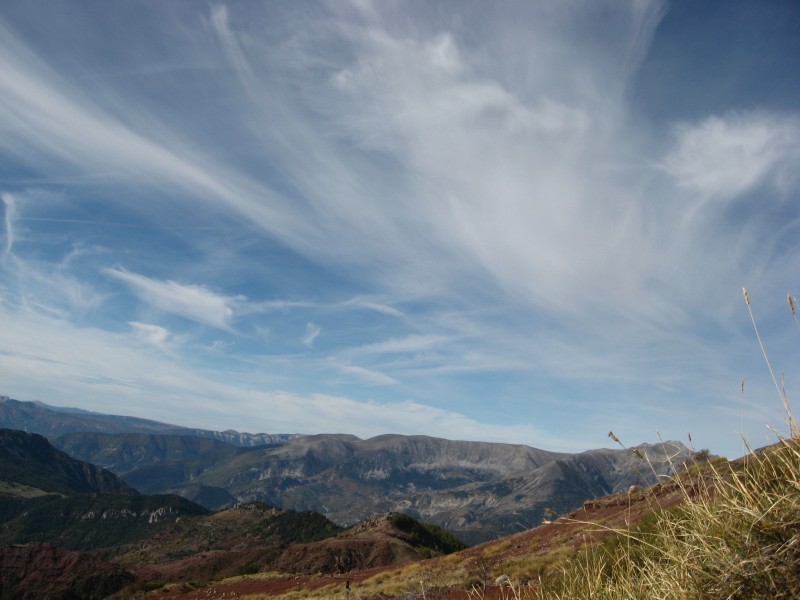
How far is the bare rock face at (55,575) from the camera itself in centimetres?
6556

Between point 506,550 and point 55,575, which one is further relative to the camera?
point 55,575

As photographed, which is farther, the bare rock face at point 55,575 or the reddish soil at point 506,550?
the bare rock face at point 55,575

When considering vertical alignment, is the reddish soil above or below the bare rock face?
above

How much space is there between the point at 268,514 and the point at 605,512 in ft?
593

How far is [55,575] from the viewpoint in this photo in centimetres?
7156

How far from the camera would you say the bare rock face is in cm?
6556

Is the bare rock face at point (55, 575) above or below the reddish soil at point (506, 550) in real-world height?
below

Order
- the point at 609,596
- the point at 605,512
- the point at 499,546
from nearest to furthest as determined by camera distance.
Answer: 1. the point at 609,596
2. the point at 605,512
3. the point at 499,546

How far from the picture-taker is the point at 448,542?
82.8 m

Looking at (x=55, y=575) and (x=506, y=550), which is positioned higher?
(x=506, y=550)

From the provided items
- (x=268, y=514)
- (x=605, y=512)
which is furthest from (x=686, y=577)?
(x=268, y=514)

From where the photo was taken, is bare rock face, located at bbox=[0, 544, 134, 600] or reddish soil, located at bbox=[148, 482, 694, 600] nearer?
reddish soil, located at bbox=[148, 482, 694, 600]

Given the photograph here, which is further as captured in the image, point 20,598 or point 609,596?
point 20,598

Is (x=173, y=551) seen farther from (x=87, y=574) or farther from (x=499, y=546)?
(x=499, y=546)
